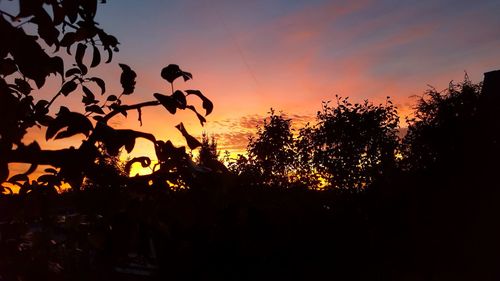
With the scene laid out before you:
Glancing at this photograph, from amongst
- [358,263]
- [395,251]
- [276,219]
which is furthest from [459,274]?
[276,219]

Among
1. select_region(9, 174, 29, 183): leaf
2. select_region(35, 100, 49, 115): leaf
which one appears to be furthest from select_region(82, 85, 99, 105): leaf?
select_region(9, 174, 29, 183): leaf

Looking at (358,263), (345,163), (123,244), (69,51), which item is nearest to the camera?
(123,244)

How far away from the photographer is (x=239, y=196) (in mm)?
1704

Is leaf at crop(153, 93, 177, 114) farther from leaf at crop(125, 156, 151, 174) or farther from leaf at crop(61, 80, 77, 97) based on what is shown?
leaf at crop(61, 80, 77, 97)

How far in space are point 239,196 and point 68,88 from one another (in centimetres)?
A: 162

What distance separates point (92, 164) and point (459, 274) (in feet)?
73.8

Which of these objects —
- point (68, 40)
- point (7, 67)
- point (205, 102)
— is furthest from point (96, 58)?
point (205, 102)

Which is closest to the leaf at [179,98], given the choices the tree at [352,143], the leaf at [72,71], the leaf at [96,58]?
the leaf at [96,58]

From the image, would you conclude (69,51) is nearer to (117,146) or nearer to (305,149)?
(117,146)

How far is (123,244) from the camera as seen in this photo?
5.44 ft

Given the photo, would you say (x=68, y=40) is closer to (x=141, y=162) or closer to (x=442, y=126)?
(x=141, y=162)

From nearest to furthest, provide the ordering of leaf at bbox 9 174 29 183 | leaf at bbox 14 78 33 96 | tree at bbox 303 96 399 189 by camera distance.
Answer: leaf at bbox 9 174 29 183 < leaf at bbox 14 78 33 96 < tree at bbox 303 96 399 189

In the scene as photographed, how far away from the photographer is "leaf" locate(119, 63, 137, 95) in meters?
2.09

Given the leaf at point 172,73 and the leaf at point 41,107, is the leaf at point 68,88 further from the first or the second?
the leaf at point 172,73
